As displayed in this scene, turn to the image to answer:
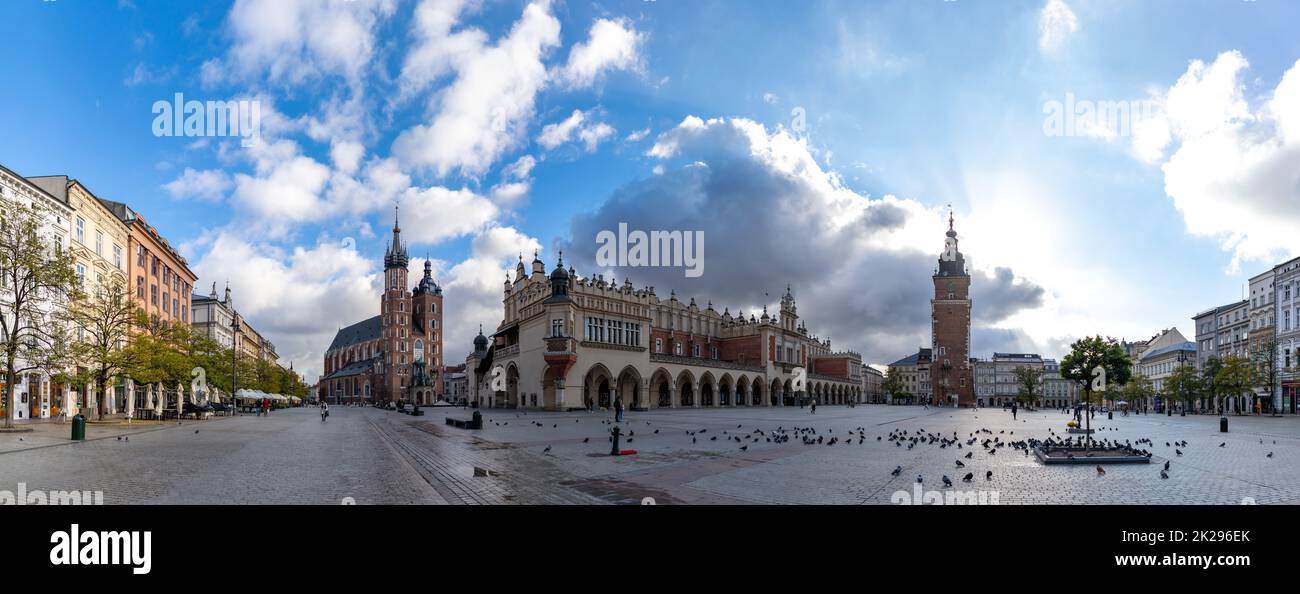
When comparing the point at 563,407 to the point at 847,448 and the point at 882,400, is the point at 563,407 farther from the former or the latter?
the point at 882,400

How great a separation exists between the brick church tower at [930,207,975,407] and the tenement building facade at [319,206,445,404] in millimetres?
94495

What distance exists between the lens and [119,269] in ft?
172

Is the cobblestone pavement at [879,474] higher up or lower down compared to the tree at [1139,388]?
higher up

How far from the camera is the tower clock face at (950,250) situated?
120m

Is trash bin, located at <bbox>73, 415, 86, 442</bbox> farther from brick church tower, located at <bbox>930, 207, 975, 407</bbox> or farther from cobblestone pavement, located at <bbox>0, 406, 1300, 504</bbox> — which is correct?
brick church tower, located at <bbox>930, 207, 975, 407</bbox>

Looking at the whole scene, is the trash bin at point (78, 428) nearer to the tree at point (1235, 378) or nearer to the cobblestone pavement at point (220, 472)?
the cobblestone pavement at point (220, 472)

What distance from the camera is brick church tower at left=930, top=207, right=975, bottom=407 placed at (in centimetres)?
11269

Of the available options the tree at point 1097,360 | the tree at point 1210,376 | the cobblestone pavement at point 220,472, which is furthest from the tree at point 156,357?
the tree at point 1210,376

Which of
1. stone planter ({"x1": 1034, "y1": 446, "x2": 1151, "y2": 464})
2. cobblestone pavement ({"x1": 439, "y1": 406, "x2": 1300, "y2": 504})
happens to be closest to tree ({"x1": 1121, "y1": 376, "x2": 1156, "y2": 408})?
cobblestone pavement ({"x1": 439, "y1": 406, "x2": 1300, "y2": 504})

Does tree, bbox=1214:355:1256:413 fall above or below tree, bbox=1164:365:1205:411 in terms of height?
above

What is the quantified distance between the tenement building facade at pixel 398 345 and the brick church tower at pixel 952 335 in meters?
94.5
